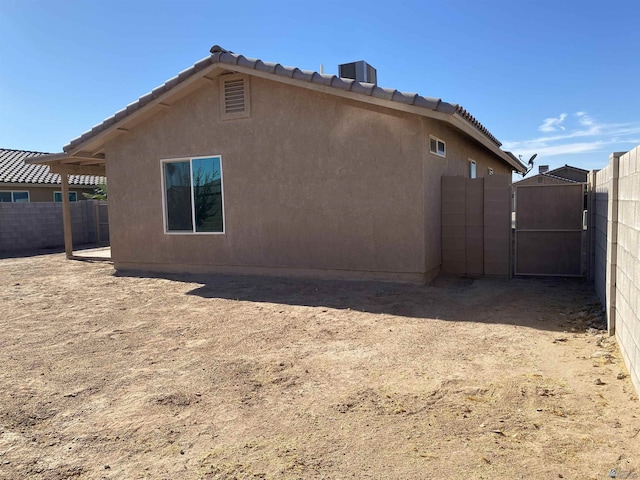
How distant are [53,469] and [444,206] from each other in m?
8.07

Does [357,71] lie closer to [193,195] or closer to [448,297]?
[193,195]

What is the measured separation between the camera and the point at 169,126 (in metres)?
10.6

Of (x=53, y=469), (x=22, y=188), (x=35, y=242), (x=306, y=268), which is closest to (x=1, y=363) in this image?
(x=53, y=469)

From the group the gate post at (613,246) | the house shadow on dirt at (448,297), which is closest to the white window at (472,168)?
the house shadow on dirt at (448,297)

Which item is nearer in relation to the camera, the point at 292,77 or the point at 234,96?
the point at 292,77

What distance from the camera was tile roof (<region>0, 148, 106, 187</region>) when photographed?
22.7 m

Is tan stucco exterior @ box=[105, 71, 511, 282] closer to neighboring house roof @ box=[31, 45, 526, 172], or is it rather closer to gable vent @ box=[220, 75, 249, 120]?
gable vent @ box=[220, 75, 249, 120]

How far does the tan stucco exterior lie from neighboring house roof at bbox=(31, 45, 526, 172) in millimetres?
429

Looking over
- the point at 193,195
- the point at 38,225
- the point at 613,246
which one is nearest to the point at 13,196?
the point at 38,225

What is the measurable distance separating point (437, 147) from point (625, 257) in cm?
522

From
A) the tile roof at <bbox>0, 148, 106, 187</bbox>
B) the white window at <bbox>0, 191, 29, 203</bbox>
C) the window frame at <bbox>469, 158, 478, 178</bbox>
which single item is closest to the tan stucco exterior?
the window frame at <bbox>469, 158, 478, 178</bbox>

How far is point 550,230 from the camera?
931 centimetres

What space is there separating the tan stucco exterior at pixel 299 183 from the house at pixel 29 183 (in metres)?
14.0

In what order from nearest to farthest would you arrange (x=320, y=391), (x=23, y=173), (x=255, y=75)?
1. (x=320, y=391)
2. (x=255, y=75)
3. (x=23, y=173)
